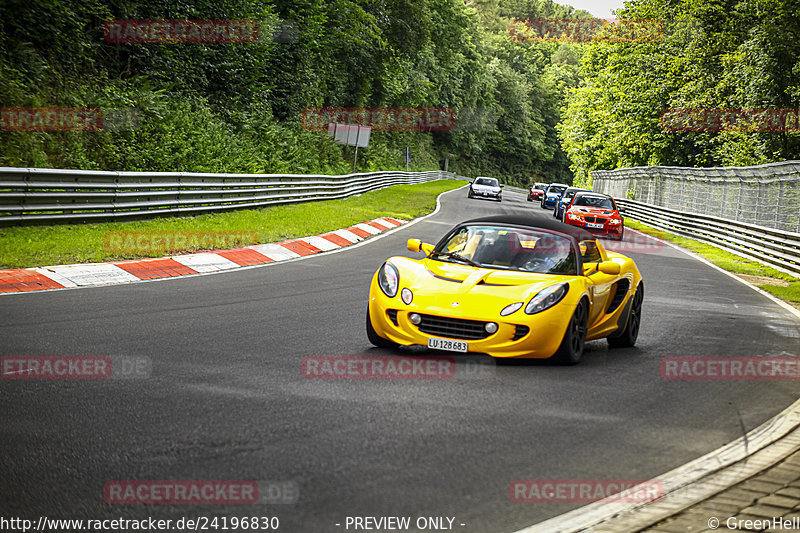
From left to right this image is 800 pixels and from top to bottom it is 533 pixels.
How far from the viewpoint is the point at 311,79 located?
126 feet

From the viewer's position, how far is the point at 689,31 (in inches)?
1694

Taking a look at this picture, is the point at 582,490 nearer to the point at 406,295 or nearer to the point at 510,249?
the point at 406,295

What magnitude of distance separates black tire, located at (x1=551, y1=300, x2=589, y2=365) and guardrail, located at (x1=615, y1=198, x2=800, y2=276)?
12992 millimetres

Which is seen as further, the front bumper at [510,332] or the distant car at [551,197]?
the distant car at [551,197]

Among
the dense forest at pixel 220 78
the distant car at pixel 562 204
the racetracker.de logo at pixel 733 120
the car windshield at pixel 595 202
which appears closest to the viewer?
the dense forest at pixel 220 78

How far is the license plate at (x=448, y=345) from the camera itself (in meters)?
7.17

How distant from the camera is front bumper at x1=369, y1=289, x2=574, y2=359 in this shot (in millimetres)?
7129

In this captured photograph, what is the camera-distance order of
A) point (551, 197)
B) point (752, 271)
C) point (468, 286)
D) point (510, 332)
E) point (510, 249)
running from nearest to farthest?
point (510, 332)
point (468, 286)
point (510, 249)
point (752, 271)
point (551, 197)

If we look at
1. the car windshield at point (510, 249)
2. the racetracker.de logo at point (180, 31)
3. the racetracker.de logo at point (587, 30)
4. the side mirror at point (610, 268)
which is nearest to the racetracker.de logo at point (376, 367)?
the car windshield at point (510, 249)

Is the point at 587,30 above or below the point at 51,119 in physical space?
above

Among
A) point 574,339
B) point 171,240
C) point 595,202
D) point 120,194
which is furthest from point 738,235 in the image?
point 574,339

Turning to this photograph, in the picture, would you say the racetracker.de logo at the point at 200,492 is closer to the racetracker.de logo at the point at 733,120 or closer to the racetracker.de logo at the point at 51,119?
the racetracker.de logo at the point at 51,119

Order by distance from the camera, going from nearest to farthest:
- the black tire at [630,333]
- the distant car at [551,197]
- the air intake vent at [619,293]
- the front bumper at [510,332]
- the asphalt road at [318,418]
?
1. the asphalt road at [318,418]
2. the front bumper at [510,332]
3. the air intake vent at [619,293]
4. the black tire at [630,333]
5. the distant car at [551,197]

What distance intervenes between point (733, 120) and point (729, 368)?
31.5 m
